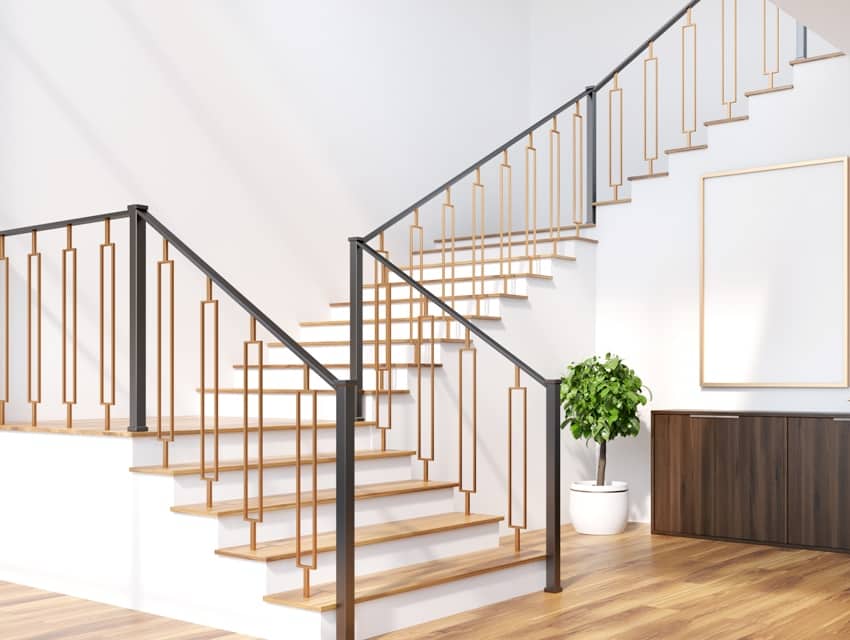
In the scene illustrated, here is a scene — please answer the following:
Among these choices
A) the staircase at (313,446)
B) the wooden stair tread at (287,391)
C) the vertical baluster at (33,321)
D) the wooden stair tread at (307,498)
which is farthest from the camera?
the wooden stair tread at (287,391)

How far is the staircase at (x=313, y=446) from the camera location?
13.1ft

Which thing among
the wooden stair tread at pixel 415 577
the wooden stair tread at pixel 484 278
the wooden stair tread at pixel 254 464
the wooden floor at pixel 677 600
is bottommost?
the wooden floor at pixel 677 600

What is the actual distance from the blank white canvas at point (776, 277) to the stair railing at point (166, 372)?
2.68 m

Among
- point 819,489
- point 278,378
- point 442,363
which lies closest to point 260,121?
point 278,378

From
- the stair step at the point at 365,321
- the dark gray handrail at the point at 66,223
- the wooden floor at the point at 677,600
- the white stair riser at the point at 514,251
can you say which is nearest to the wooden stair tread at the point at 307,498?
the wooden floor at the point at 677,600

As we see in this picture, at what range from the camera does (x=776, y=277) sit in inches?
247

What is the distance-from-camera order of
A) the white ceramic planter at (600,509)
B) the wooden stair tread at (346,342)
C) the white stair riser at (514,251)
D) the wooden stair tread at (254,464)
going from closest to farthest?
the wooden stair tread at (254,464) → the wooden stair tread at (346,342) → the white ceramic planter at (600,509) → the white stair riser at (514,251)

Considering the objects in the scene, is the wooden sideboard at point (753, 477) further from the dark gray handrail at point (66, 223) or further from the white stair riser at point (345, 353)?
the dark gray handrail at point (66, 223)

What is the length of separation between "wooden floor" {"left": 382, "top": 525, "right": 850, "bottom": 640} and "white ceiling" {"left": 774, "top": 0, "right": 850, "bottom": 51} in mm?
2370

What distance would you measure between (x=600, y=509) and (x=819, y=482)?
1.26 metres

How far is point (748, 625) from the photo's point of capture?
4.11 metres

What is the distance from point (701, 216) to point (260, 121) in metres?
2.81

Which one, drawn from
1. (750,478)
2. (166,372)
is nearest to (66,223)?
(166,372)

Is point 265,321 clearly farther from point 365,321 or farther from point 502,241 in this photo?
point 502,241
